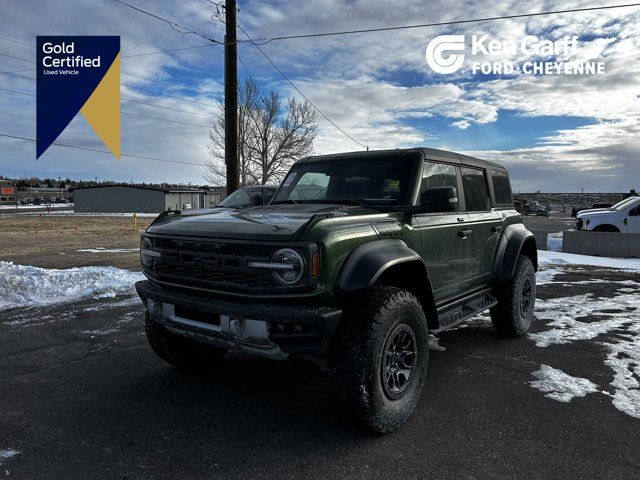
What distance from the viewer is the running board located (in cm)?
388

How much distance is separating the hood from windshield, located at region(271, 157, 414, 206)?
32 centimetres

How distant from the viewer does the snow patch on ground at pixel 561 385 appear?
3.65 m

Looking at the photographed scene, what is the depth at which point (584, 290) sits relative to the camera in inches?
322

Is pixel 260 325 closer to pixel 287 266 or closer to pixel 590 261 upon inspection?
pixel 287 266

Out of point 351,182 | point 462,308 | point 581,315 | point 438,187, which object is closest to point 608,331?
point 581,315

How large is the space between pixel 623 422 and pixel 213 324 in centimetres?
292

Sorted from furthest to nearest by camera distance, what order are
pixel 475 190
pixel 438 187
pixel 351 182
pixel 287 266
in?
pixel 475 190
pixel 351 182
pixel 438 187
pixel 287 266

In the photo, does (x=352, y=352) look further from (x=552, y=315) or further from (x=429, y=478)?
(x=552, y=315)

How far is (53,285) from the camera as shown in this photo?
7.33 m

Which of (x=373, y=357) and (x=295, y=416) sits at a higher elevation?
(x=373, y=357)

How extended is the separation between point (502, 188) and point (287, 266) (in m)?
3.71

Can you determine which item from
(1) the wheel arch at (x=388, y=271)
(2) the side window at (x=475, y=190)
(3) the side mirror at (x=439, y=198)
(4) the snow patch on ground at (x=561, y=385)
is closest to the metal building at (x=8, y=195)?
(2) the side window at (x=475, y=190)

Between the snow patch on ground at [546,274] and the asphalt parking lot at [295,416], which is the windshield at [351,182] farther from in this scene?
the snow patch on ground at [546,274]

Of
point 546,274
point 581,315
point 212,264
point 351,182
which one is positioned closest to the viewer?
point 212,264
